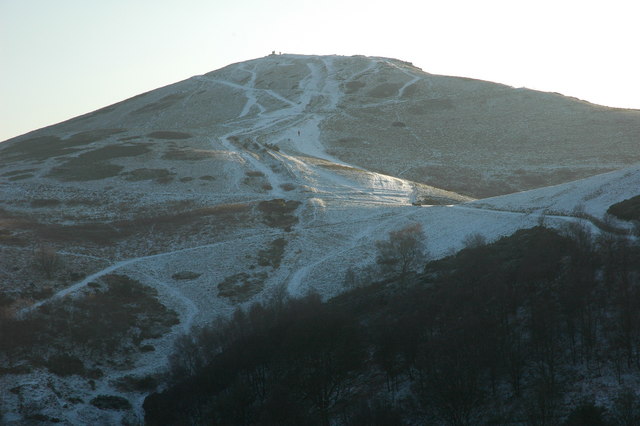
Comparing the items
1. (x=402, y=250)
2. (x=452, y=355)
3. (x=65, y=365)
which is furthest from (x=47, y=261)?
A: (x=452, y=355)

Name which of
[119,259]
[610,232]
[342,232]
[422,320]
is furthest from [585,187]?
[119,259]

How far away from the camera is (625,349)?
2156 centimetres

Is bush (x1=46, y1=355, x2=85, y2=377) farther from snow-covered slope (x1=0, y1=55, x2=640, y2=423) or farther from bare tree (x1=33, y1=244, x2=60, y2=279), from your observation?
bare tree (x1=33, y1=244, x2=60, y2=279)

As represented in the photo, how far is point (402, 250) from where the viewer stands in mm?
44781

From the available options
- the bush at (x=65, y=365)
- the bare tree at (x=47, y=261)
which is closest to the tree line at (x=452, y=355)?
the bush at (x=65, y=365)

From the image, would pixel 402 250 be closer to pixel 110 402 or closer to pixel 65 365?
pixel 110 402

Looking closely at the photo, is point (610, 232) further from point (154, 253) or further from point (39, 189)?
point (39, 189)

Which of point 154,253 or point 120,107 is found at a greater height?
point 120,107

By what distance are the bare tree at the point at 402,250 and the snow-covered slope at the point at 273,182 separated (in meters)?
1.14

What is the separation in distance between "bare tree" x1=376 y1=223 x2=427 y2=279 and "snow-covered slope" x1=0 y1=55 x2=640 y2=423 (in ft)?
3.74

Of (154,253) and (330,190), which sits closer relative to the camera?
(154,253)

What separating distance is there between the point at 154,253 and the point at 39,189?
2995 centimetres

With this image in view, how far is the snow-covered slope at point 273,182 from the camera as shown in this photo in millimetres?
45594

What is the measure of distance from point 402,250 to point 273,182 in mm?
31879
